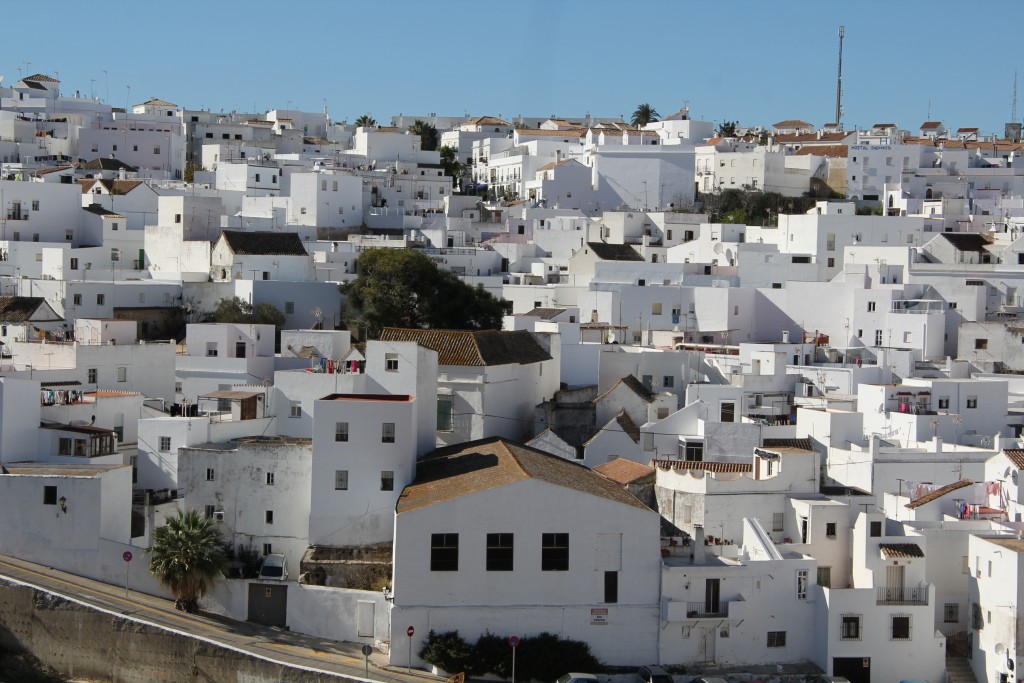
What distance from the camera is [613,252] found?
47.0 meters

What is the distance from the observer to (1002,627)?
22484mm

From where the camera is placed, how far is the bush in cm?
2197

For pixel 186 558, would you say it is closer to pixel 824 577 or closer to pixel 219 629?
pixel 219 629

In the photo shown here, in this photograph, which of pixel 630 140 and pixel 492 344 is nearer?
pixel 492 344

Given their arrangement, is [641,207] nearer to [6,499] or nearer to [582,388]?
[582,388]

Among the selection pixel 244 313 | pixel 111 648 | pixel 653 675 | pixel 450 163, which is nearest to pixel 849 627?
pixel 653 675

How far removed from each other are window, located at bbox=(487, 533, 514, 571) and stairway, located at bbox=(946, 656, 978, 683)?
7.51 metres

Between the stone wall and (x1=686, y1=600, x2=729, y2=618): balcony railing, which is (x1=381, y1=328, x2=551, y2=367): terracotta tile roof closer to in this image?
(x1=686, y1=600, x2=729, y2=618): balcony railing

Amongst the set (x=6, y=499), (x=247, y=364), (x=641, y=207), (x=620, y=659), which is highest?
(x=641, y=207)

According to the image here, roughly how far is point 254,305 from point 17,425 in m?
14.1

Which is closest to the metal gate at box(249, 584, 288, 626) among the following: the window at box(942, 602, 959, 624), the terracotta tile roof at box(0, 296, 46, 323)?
the window at box(942, 602, 959, 624)

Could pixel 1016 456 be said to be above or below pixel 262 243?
below

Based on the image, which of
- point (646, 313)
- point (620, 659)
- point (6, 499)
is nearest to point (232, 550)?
point (6, 499)

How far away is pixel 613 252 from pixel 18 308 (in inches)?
751
